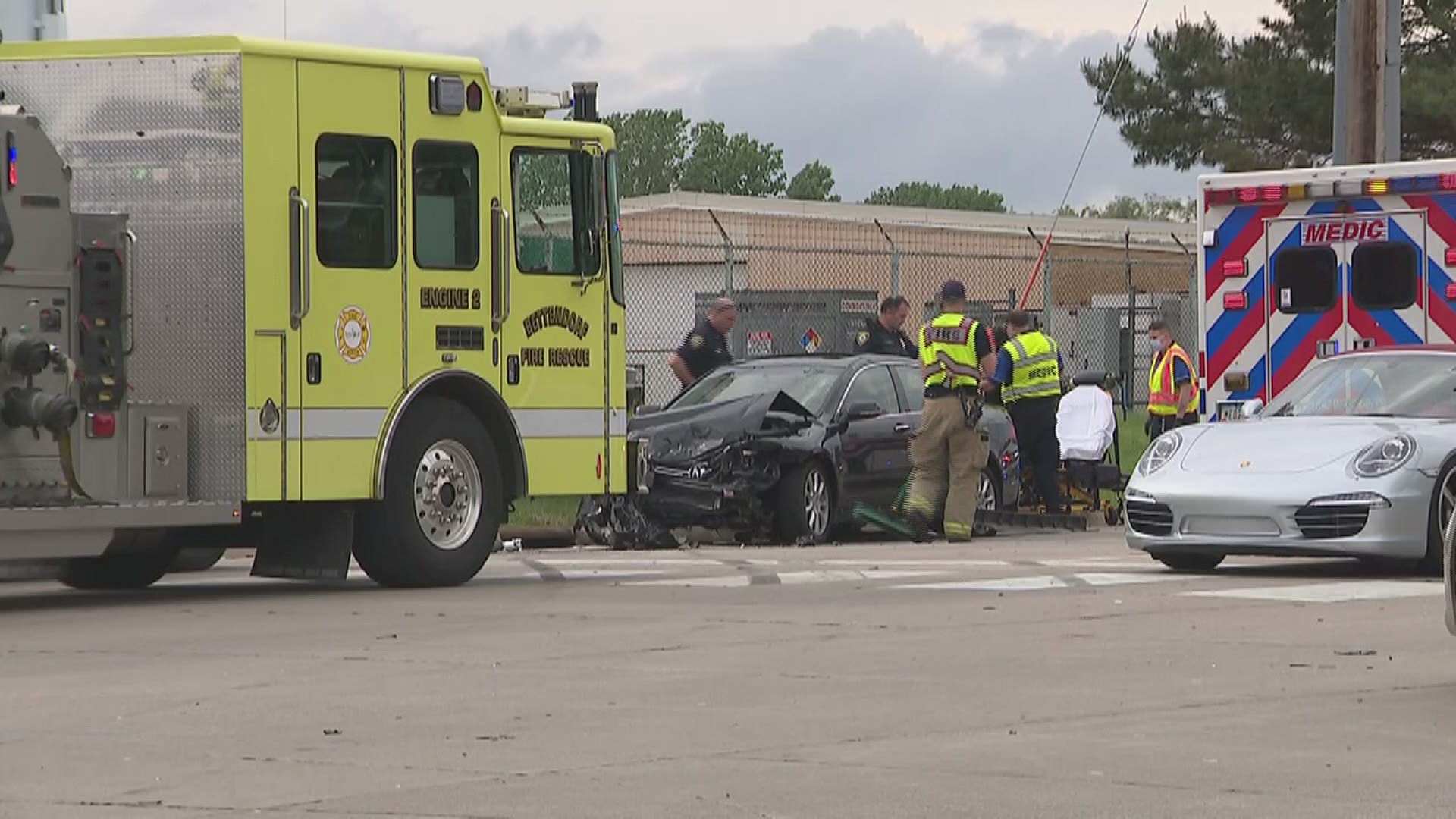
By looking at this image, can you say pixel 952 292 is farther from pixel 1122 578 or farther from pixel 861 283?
pixel 861 283

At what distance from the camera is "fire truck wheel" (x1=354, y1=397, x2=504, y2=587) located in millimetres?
14828

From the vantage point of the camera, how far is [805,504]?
1978cm

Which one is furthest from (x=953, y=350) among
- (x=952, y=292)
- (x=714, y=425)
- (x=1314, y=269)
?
(x=1314, y=269)

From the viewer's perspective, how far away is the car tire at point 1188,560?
1585 cm

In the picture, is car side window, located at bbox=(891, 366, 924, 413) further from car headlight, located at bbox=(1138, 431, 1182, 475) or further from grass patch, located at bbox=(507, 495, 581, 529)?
car headlight, located at bbox=(1138, 431, 1182, 475)

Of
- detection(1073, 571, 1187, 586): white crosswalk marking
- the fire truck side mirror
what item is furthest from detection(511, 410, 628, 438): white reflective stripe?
detection(1073, 571, 1187, 586): white crosswalk marking

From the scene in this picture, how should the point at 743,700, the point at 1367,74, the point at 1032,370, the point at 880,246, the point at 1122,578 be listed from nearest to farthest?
1. the point at 743,700
2. the point at 1122,578
3. the point at 1032,370
4. the point at 1367,74
5. the point at 880,246

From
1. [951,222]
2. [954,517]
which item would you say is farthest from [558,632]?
[951,222]

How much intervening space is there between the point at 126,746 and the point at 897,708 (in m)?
2.60

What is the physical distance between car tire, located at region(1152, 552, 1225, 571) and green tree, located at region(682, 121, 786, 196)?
368ft

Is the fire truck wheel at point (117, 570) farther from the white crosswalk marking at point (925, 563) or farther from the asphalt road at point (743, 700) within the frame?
the white crosswalk marking at point (925, 563)

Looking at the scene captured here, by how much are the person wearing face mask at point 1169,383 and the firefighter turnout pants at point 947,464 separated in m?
4.69

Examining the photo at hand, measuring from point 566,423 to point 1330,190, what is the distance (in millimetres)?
6510

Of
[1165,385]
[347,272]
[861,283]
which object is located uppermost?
[861,283]
